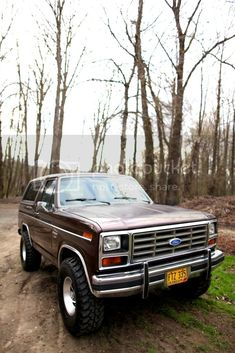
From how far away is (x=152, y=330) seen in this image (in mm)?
3689

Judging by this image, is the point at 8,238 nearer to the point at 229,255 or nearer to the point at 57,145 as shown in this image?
the point at 229,255

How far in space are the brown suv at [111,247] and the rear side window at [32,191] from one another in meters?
1.11

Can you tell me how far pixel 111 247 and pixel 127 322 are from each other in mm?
1356

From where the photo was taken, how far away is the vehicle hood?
327cm

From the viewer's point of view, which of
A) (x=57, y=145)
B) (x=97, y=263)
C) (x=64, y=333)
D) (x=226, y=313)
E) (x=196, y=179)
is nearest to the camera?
(x=97, y=263)

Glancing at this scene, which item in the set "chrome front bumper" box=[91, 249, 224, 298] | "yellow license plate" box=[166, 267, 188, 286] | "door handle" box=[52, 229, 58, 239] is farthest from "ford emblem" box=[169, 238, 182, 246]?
"door handle" box=[52, 229, 58, 239]

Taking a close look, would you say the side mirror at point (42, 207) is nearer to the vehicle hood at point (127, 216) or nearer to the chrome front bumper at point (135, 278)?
the vehicle hood at point (127, 216)

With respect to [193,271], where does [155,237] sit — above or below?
above

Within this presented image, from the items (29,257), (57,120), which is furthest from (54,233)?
(57,120)

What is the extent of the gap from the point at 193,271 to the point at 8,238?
23.0ft

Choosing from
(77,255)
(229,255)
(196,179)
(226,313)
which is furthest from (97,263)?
(196,179)

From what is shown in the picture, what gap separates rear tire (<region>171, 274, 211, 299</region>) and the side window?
7.82 ft

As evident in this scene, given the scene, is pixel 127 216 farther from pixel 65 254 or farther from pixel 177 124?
pixel 177 124

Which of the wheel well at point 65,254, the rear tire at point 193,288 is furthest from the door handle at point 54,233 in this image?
the rear tire at point 193,288
